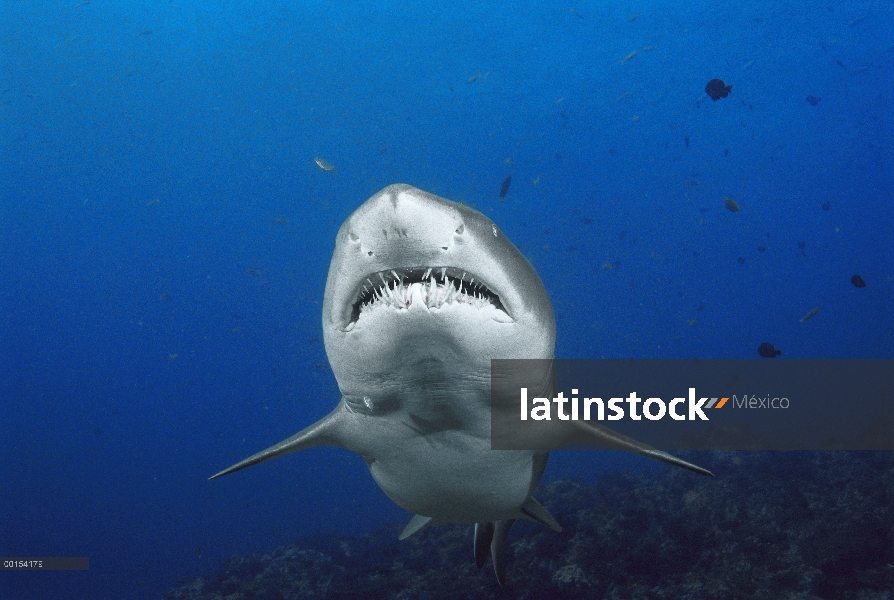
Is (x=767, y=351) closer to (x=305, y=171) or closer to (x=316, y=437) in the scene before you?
(x=316, y=437)

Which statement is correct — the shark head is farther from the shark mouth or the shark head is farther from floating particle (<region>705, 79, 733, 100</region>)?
floating particle (<region>705, 79, 733, 100</region>)

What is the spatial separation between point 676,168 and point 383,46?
122 ft

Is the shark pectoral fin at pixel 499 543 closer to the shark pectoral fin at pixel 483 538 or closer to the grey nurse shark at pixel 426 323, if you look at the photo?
the shark pectoral fin at pixel 483 538

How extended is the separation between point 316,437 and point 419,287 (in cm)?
212

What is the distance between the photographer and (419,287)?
188cm

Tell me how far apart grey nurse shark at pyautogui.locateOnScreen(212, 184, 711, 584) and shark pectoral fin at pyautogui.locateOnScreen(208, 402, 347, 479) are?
0.05 meters

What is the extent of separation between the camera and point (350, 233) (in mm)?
1767

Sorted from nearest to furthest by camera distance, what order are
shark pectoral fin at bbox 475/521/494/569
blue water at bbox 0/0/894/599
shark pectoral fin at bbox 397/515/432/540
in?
1. shark pectoral fin at bbox 397/515/432/540
2. shark pectoral fin at bbox 475/521/494/569
3. blue water at bbox 0/0/894/599

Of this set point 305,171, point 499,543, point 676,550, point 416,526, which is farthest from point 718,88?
point 305,171

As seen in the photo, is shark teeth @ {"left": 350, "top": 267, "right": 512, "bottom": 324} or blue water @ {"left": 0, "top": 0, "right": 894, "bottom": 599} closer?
shark teeth @ {"left": 350, "top": 267, "right": 512, "bottom": 324}

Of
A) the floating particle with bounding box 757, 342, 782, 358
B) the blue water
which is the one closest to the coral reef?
the floating particle with bounding box 757, 342, 782, 358

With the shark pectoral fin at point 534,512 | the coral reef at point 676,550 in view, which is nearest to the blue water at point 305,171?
the coral reef at point 676,550

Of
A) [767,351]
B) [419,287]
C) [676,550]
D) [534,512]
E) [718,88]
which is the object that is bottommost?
[676,550]

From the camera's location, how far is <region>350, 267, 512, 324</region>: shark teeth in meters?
1.86
